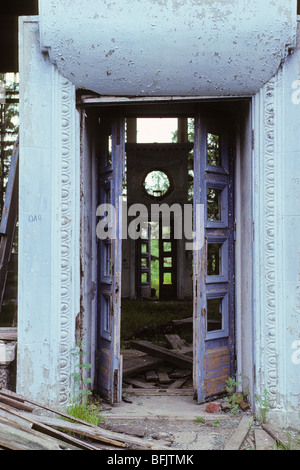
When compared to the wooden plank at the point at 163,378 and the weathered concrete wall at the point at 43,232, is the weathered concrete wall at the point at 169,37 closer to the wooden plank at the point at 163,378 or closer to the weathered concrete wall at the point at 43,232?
the weathered concrete wall at the point at 43,232

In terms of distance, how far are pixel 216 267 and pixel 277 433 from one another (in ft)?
6.50

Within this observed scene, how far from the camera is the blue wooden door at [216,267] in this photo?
4.82 metres

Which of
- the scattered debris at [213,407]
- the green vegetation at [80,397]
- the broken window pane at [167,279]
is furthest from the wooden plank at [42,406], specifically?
the broken window pane at [167,279]

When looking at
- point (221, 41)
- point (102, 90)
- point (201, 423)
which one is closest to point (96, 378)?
point (201, 423)

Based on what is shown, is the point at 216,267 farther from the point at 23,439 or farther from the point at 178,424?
the point at 23,439

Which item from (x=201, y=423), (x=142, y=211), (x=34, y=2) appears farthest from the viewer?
(x=142, y=211)

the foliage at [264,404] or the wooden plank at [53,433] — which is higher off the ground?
the wooden plank at [53,433]

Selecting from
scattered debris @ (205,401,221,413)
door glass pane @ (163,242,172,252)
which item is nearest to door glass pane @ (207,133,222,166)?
scattered debris @ (205,401,221,413)

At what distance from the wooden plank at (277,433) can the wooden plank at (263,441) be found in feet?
0.11

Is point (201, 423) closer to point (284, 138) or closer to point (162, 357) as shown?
point (162, 357)

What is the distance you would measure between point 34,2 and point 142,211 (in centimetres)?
785

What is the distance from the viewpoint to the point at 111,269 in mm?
4832

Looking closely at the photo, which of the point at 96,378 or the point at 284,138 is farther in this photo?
the point at 96,378

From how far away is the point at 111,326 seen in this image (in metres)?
4.82
